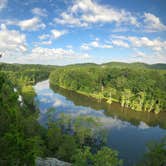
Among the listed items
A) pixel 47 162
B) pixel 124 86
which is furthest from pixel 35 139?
pixel 124 86

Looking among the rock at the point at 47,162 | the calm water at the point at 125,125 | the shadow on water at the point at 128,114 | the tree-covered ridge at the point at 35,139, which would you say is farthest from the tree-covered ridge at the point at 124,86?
the rock at the point at 47,162

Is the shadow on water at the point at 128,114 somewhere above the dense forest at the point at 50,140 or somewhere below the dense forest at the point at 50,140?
below

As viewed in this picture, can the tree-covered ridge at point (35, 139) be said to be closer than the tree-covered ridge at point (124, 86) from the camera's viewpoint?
Yes

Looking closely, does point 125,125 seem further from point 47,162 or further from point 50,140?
point 47,162

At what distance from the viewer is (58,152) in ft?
87.4

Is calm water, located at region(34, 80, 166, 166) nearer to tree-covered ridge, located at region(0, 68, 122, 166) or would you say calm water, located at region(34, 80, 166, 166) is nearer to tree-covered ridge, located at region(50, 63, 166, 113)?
tree-covered ridge, located at region(0, 68, 122, 166)

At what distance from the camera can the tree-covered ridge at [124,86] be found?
65.2 metres

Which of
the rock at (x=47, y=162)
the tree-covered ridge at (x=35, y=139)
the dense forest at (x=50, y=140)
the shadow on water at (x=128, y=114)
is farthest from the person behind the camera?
the shadow on water at (x=128, y=114)

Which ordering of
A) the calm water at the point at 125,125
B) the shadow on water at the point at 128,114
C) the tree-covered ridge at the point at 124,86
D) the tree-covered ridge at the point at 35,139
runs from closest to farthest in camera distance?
the tree-covered ridge at the point at 35,139 → the calm water at the point at 125,125 → the shadow on water at the point at 128,114 → the tree-covered ridge at the point at 124,86

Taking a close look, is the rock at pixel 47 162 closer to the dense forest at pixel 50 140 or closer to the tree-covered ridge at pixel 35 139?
the tree-covered ridge at pixel 35 139

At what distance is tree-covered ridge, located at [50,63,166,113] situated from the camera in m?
65.2

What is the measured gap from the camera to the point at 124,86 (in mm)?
83500

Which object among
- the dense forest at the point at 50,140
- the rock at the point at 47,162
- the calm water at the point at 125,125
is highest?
the dense forest at the point at 50,140

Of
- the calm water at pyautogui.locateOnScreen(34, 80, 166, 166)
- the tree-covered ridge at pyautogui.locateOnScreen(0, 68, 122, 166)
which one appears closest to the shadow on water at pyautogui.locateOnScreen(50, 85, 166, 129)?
the calm water at pyautogui.locateOnScreen(34, 80, 166, 166)
